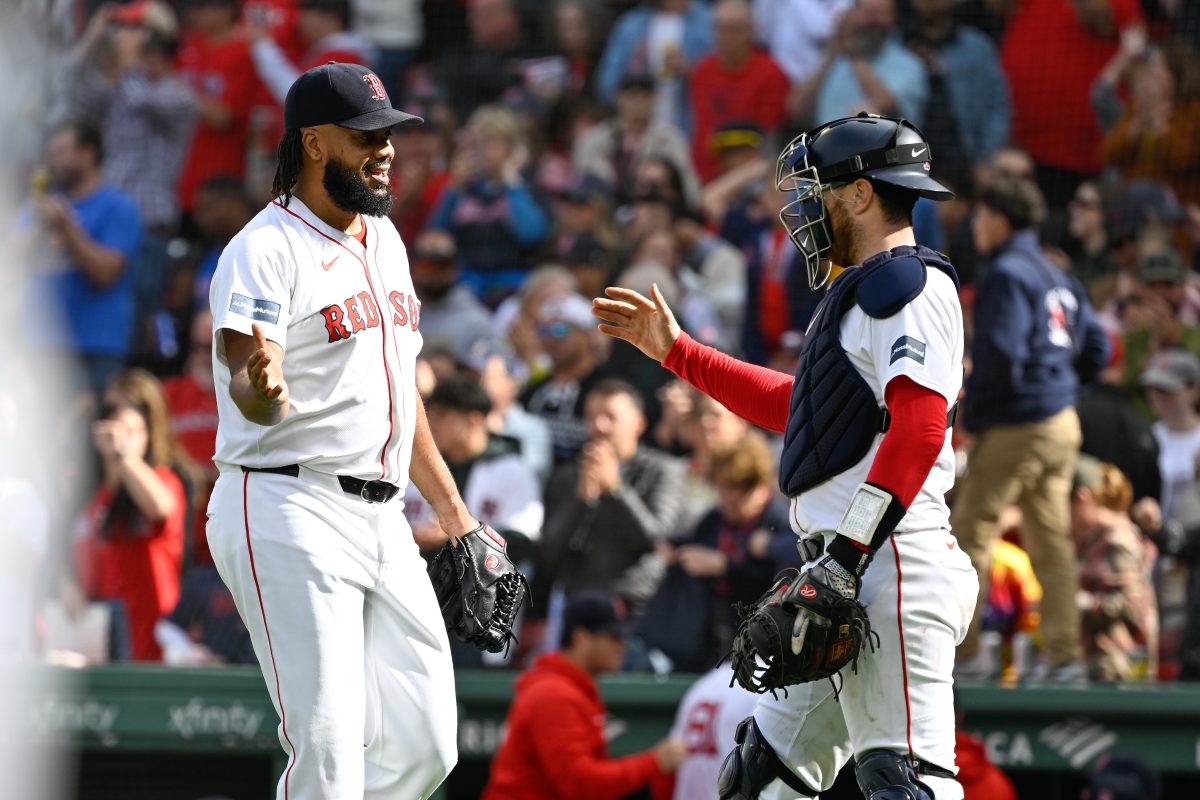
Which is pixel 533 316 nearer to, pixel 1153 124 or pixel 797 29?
pixel 797 29

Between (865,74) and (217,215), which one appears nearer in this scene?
(865,74)

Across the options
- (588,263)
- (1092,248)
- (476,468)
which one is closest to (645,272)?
(588,263)

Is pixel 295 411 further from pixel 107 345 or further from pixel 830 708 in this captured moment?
pixel 107 345

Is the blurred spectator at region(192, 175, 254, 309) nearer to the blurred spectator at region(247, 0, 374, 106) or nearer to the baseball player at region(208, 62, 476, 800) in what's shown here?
the blurred spectator at region(247, 0, 374, 106)

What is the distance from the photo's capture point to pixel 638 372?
8359 mm

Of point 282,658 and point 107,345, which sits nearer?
point 282,658

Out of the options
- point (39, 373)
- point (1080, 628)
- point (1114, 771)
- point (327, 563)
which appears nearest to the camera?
point (327, 563)

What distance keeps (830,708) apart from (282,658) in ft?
4.05

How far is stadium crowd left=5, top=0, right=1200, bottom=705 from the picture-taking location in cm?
699

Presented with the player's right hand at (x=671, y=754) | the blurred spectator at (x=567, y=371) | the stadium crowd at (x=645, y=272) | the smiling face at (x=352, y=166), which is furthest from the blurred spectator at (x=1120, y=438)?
the smiling face at (x=352, y=166)

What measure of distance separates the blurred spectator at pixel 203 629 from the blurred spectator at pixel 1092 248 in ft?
13.7

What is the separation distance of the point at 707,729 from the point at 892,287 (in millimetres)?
2853

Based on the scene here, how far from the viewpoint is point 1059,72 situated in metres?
9.43

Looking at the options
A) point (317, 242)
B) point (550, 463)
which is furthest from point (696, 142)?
point (317, 242)
